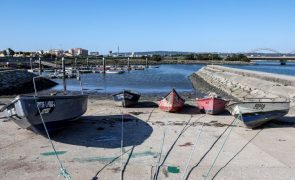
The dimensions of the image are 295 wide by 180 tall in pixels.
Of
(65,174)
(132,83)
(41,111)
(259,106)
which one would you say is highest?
(41,111)

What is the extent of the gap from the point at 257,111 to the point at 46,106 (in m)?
6.93

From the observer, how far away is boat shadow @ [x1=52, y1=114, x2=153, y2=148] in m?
11.0

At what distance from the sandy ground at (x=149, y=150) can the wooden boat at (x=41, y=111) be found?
0.50 meters

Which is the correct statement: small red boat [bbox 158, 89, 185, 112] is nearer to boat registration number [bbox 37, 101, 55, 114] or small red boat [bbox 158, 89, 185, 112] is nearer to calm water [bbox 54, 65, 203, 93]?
boat registration number [bbox 37, 101, 55, 114]

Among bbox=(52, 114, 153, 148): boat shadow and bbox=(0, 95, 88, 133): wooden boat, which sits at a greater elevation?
bbox=(0, 95, 88, 133): wooden boat

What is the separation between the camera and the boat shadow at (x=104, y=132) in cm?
1104

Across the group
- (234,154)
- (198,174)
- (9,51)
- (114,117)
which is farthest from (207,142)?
(9,51)

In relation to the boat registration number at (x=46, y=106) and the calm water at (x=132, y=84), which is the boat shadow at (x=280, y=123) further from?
the calm water at (x=132, y=84)

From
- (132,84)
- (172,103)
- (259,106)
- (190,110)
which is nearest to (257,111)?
(259,106)

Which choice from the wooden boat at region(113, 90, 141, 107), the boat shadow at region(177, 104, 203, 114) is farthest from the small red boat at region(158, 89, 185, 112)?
the wooden boat at region(113, 90, 141, 107)

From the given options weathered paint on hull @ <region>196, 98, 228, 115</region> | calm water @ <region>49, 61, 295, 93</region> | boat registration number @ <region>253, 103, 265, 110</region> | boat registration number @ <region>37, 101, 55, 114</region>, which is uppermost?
boat registration number @ <region>37, 101, 55, 114</region>

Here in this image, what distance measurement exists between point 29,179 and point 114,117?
295 inches

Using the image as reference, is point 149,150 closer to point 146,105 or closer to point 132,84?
point 146,105

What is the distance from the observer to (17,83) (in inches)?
1372
